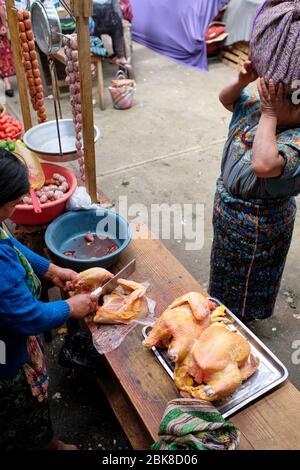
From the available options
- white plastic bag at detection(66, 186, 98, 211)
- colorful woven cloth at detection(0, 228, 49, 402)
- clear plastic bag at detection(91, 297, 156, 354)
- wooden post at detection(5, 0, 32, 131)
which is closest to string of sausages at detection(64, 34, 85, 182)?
white plastic bag at detection(66, 186, 98, 211)

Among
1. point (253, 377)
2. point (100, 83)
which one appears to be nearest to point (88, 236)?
point (253, 377)

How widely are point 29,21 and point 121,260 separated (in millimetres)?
1615

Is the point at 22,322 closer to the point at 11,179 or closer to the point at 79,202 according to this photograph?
the point at 11,179

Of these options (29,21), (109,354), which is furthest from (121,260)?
(29,21)

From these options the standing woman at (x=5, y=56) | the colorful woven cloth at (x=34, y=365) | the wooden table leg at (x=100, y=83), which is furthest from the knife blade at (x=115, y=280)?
the standing woman at (x=5, y=56)

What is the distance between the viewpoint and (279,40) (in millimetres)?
1733

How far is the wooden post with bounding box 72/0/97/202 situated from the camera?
6.68 ft

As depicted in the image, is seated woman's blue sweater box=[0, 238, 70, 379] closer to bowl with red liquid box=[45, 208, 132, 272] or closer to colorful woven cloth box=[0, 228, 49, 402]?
colorful woven cloth box=[0, 228, 49, 402]

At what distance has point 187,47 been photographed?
756cm

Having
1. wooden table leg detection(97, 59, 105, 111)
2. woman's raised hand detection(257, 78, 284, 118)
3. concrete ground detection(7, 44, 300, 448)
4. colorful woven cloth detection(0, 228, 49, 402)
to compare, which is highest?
woman's raised hand detection(257, 78, 284, 118)

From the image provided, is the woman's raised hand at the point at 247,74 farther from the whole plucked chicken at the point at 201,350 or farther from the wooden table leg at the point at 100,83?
the wooden table leg at the point at 100,83

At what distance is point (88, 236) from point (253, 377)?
1.24m

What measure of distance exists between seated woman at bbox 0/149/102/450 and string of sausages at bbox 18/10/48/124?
4.69 feet
